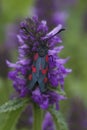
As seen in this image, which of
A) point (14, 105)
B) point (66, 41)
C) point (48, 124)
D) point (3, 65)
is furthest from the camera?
point (66, 41)

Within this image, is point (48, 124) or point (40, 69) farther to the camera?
point (48, 124)

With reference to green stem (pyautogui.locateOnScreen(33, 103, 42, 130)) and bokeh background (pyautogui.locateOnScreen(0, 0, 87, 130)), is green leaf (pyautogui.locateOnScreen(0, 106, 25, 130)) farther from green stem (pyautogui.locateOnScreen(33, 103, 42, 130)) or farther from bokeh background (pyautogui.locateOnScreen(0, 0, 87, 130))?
bokeh background (pyautogui.locateOnScreen(0, 0, 87, 130))

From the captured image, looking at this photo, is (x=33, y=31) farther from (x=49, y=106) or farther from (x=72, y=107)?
(x=72, y=107)

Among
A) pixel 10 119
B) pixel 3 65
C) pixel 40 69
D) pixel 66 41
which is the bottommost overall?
pixel 10 119

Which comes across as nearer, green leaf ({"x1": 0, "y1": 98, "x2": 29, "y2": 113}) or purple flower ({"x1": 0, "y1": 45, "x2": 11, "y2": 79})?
green leaf ({"x1": 0, "y1": 98, "x2": 29, "y2": 113})

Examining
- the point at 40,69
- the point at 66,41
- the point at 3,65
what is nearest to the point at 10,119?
the point at 40,69

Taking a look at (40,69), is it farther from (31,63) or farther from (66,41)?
(66,41)

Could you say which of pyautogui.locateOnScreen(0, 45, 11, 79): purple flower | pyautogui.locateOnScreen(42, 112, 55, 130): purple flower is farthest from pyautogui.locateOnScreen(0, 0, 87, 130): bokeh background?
pyautogui.locateOnScreen(42, 112, 55, 130): purple flower
